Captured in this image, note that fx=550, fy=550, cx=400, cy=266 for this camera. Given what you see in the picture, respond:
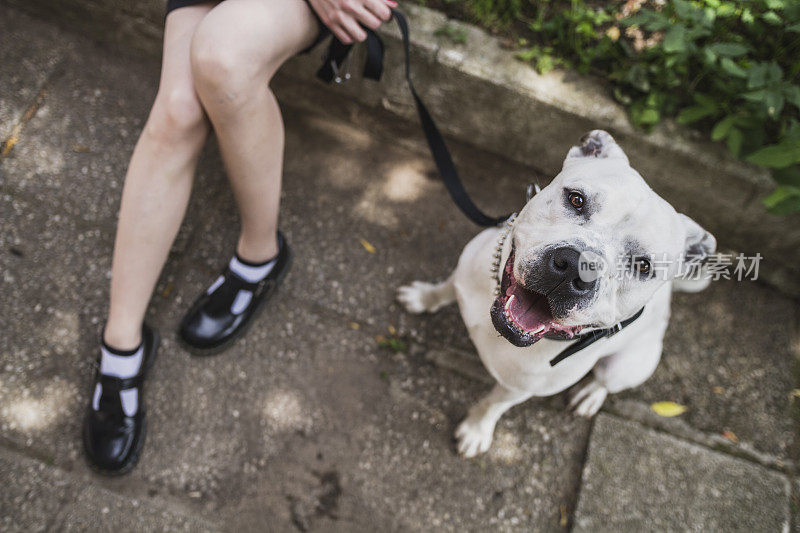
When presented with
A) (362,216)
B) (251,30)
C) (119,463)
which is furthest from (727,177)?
(119,463)

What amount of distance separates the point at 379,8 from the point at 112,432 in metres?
2.28

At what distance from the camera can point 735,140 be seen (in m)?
2.73

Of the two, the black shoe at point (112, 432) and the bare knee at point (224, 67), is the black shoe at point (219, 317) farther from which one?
the bare knee at point (224, 67)

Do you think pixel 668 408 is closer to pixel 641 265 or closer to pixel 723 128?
pixel 723 128

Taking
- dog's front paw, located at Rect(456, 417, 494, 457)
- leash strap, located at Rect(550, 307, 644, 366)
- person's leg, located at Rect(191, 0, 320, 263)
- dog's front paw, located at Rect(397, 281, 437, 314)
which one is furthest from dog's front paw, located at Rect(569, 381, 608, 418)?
person's leg, located at Rect(191, 0, 320, 263)

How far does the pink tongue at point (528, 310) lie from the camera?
1.83 m

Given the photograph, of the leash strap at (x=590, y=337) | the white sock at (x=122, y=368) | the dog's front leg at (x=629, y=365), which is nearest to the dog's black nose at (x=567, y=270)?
the leash strap at (x=590, y=337)

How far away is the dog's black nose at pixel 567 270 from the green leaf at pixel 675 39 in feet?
4.78

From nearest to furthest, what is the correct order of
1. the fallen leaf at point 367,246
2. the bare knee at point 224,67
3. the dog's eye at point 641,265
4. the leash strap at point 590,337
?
the dog's eye at point 641,265 → the leash strap at point 590,337 → the bare knee at point 224,67 → the fallen leaf at point 367,246

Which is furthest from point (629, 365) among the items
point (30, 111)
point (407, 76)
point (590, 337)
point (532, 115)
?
point (30, 111)

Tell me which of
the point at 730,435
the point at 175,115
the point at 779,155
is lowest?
the point at 730,435

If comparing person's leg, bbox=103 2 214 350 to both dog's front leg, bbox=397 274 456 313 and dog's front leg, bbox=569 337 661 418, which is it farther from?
dog's front leg, bbox=569 337 661 418

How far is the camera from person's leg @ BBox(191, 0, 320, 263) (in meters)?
2.09

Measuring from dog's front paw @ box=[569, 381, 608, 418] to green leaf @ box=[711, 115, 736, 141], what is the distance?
1.39 m
